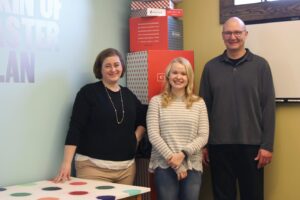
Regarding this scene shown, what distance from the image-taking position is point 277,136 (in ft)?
9.99

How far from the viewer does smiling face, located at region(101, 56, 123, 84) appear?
270 cm

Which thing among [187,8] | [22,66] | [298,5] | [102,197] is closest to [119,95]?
[22,66]

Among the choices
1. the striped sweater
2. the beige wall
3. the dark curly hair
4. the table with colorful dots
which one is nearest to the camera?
the table with colorful dots

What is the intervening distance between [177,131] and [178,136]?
0.03m

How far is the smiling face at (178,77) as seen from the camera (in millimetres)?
2688

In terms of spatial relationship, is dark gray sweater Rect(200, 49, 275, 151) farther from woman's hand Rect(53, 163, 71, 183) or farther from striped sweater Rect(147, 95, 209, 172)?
woman's hand Rect(53, 163, 71, 183)

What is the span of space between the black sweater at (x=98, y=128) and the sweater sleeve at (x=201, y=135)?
40 centimetres

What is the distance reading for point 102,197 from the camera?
217 centimetres

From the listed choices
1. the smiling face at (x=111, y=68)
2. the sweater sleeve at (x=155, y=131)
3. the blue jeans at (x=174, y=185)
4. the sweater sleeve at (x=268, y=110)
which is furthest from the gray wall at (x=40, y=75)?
the sweater sleeve at (x=268, y=110)

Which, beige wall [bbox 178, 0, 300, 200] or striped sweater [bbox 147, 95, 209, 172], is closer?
striped sweater [bbox 147, 95, 209, 172]

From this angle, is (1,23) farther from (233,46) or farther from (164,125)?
(233,46)

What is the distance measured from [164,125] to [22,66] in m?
0.92

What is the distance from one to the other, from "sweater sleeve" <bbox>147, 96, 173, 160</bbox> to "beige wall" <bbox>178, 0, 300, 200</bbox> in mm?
821

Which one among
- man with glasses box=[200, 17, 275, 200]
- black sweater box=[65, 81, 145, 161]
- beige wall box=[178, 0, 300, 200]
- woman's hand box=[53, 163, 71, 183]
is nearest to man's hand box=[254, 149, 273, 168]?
man with glasses box=[200, 17, 275, 200]
